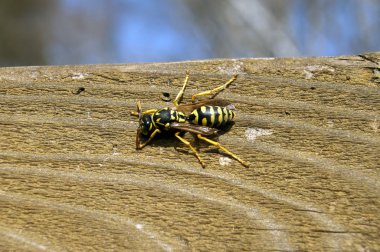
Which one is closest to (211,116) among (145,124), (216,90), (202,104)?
(202,104)

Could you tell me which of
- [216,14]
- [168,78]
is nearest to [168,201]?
[168,78]

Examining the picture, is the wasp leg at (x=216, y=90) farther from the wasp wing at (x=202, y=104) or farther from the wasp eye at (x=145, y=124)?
the wasp eye at (x=145, y=124)

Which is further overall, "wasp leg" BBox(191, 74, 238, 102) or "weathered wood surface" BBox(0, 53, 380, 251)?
"wasp leg" BBox(191, 74, 238, 102)

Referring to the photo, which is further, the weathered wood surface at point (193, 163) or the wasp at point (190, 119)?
the wasp at point (190, 119)

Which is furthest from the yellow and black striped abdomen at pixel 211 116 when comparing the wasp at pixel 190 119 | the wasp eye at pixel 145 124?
the wasp eye at pixel 145 124

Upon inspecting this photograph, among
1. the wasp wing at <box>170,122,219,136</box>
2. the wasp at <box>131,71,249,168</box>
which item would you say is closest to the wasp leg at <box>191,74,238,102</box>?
the wasp at <box>131,71,249,168</box>

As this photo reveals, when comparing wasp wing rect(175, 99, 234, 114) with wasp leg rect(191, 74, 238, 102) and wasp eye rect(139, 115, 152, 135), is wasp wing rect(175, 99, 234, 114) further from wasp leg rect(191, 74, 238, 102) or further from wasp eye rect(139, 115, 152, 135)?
wasp eye rect(139, 115, 152, 135)
